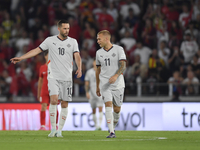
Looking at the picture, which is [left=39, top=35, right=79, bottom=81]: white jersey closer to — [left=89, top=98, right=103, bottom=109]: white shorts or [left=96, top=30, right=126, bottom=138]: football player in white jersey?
[left=96, top=30, right=126, bottom=138]: football player in white jersey

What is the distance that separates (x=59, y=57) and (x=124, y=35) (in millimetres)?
8302

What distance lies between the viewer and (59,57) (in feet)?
27.8

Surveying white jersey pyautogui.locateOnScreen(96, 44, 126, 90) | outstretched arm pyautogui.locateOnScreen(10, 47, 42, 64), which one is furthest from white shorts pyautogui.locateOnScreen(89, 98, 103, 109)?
outstretched arm pyautogui.locateOnScreen(10, 47, 42, 64)

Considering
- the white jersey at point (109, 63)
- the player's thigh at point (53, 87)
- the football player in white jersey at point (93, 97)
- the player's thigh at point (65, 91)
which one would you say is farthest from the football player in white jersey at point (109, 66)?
the football player in white jersey at point (93, 97)

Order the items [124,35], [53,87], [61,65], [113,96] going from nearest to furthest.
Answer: [53,87], [61,65], [113,96], [124,35]

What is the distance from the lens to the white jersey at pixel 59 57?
847 centimetres

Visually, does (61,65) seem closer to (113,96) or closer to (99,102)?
(113,96)

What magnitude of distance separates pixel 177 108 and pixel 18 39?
7.76m

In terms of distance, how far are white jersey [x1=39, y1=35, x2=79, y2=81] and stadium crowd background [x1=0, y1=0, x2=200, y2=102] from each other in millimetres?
5568

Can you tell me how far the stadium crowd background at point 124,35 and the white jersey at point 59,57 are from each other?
557 cm

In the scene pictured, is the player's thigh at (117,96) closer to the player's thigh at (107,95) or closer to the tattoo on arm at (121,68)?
the player's thigh at (107,95)

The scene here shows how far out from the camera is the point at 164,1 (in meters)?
16.8

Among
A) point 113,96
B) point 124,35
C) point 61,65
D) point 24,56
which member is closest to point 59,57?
point 61,65

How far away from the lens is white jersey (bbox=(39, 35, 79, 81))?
847 centimetres
